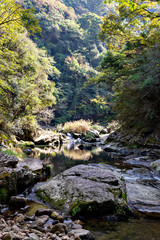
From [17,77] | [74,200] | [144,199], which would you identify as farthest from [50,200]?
[17,77]

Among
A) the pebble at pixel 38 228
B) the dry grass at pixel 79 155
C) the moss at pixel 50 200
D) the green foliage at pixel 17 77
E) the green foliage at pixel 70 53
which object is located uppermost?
the green foliage at pixel 70 53

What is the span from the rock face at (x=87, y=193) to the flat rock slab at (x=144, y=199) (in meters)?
0.20

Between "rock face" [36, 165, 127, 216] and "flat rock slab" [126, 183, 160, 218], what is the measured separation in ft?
0.67

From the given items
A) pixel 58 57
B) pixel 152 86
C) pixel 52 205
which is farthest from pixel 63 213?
pixel 58 57

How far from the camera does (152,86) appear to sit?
18.0ft

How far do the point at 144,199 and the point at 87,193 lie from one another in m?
0.91

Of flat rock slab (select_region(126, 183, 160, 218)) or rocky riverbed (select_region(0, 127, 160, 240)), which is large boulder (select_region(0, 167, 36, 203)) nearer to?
rocky riverbed (select_region(0, 127, 160, 240))

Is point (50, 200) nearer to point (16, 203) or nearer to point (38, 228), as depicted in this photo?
point (16, 203)

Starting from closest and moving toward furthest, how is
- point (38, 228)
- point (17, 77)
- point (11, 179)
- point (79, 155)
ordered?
point (38, 228), point (11, 179), point (79, 155), point (17, 77)

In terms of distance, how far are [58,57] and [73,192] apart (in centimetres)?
3115

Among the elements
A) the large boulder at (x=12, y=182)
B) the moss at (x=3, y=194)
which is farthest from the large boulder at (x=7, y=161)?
the moss at (x=3, y=194)

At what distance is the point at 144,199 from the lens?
2.41 metres

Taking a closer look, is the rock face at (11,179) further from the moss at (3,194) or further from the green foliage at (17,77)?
the green foliage at (17,77)

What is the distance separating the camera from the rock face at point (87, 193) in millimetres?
2049
